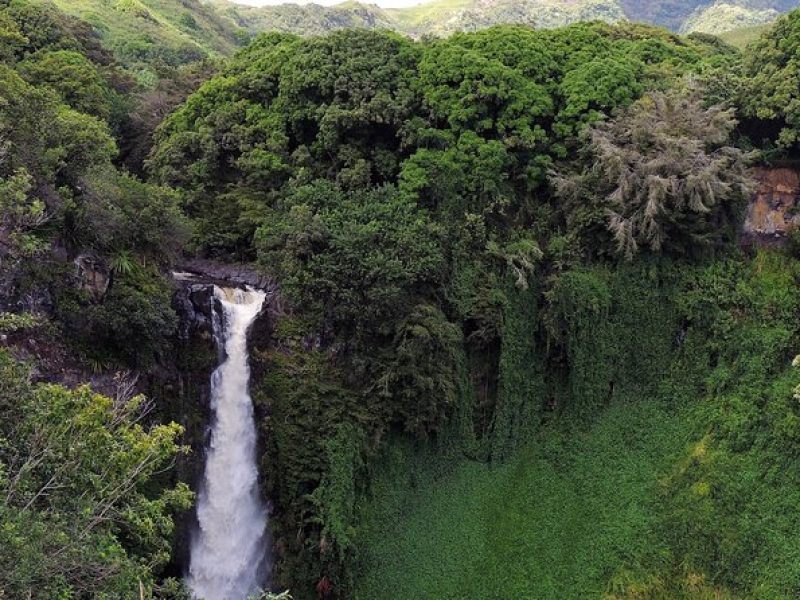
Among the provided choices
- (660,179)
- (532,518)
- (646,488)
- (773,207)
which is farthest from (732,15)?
(532,518)

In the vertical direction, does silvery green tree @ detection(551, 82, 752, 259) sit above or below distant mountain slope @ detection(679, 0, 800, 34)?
below

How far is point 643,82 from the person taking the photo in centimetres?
2197

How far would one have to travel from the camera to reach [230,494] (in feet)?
57.8

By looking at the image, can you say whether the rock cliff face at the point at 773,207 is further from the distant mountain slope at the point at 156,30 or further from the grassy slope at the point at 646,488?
the distant mountain slope at the point at 156,30

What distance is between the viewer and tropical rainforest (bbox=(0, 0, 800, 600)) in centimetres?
1677

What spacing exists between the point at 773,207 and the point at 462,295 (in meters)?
9.85

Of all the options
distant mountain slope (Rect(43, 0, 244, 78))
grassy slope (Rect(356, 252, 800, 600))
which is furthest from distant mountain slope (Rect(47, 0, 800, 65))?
grassy slope (Rect(356, 252, 800, 600))

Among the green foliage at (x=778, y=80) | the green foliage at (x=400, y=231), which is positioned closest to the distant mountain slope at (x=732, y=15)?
the green foliage at (x=778, y=80)

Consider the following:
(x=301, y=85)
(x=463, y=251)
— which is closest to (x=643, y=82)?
(x=463, y=251)

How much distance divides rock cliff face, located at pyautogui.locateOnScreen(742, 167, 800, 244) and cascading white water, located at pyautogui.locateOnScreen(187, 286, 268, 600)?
1487cm

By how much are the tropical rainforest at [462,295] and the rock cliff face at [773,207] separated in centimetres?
11

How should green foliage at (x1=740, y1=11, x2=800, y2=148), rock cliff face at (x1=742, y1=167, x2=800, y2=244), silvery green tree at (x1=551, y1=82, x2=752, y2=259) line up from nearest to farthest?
silvery green tree at (x1=551, y1=82, x2=752, y2=259)
green foliage at (x1=740, y1=11, x2=800, y2=148)
rock cliff face at (x1=742, y1=167, x2=800, y2=244)

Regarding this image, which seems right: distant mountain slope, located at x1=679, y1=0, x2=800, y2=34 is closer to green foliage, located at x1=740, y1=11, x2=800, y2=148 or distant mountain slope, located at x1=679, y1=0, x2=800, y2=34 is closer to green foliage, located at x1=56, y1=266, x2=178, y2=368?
green foliage, located at x1=740, y1=11, x2=800, y2=148

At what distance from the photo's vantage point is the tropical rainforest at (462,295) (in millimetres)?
16766
